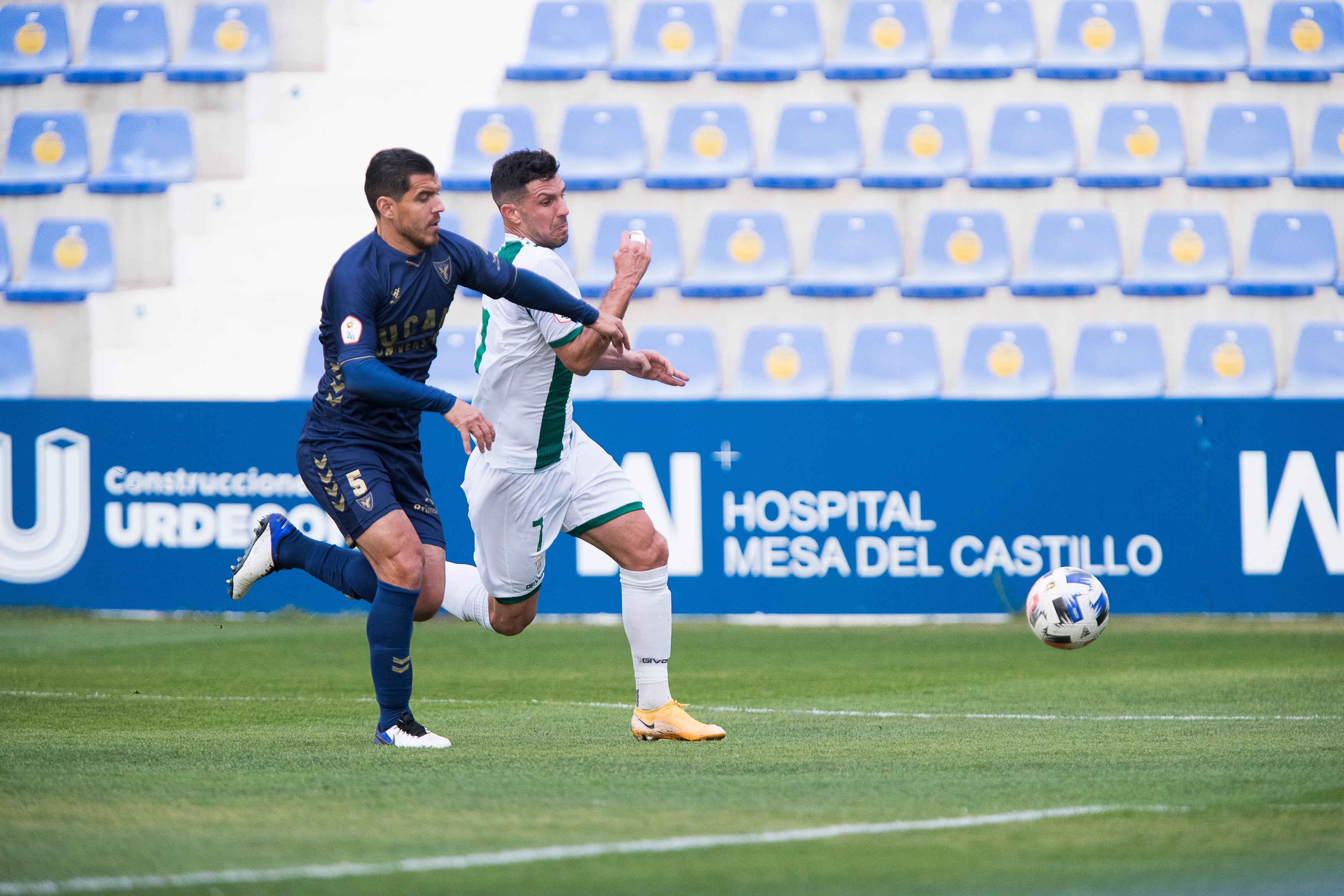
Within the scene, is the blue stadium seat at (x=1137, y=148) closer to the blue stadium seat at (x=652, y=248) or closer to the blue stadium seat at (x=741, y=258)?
the blue stadium seat at (x=741, y=258)

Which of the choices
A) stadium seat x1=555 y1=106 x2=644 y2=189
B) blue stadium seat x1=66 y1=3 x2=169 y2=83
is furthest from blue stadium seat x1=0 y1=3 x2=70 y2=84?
stadium seat x1=555 y1=106 x2=644 y2=189

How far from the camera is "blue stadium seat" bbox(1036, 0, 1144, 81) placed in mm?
13758

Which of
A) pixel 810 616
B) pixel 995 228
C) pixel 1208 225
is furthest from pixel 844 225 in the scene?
pixel 810 616

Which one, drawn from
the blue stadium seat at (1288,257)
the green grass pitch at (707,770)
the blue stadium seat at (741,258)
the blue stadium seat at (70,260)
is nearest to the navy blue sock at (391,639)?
the green grass pitch at (707,770)

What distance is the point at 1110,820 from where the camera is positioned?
3.70 m

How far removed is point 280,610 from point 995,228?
676 cm

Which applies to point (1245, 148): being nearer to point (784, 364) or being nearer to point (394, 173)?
point (784, 364)

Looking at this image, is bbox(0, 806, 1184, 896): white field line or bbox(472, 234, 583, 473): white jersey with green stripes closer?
bbox(0, 806, 1184, 896): white field line

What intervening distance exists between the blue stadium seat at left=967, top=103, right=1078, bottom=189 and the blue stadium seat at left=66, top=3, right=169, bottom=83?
25.6 ft

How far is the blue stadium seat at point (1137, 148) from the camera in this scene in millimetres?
13188

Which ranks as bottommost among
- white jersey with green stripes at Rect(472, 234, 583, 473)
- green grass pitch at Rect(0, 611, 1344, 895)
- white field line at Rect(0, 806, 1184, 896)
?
green grass pitch at Rect(0, 611, 1344, 895)

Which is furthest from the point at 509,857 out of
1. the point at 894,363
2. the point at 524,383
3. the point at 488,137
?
the point at 488,137

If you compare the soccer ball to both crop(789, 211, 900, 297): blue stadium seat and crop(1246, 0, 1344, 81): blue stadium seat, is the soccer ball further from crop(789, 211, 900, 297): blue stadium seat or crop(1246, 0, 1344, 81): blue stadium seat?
crop(1246, 0, 1344, 81): blue stadium seat

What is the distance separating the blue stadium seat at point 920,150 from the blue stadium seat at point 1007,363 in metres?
1.71
